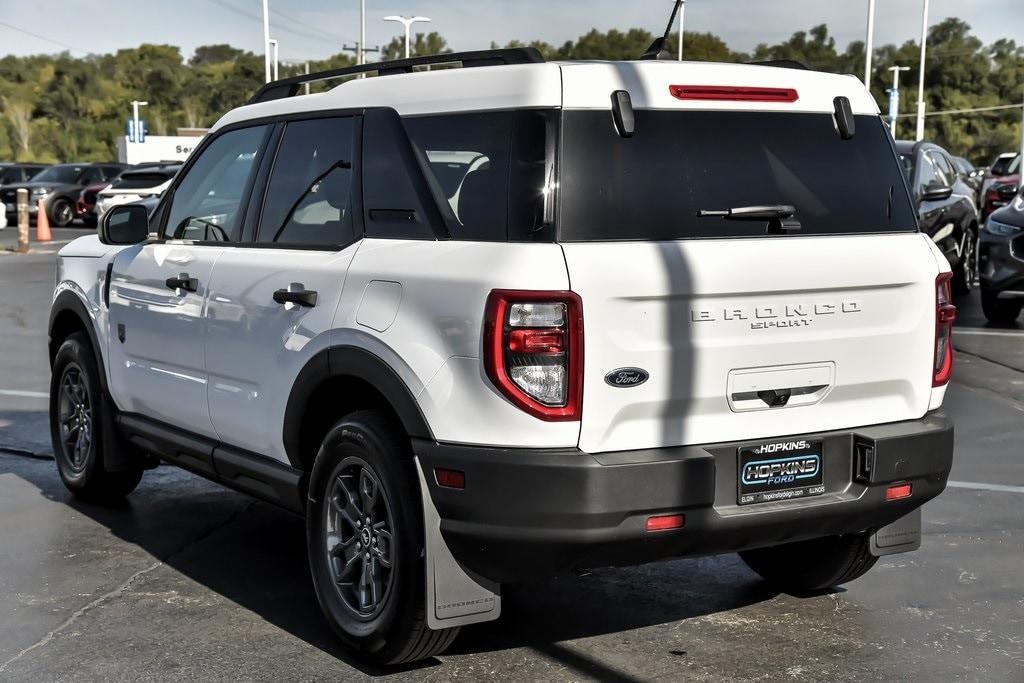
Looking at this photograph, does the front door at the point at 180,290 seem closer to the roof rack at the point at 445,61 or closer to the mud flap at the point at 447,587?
the roof rack at the point at 445,61

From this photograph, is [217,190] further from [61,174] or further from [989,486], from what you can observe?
[61,174]

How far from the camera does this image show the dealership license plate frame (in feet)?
13.8

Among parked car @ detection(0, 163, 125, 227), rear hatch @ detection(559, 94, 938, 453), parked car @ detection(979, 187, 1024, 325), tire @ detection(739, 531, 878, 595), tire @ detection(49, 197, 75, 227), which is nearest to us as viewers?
rear hatch @ detection(559, 94, 938, 453)

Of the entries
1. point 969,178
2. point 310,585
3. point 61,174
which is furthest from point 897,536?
point 61,174

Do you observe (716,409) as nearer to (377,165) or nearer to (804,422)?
(804,422)

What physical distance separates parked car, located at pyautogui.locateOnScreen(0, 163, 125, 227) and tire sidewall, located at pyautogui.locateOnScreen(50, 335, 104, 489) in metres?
29.3

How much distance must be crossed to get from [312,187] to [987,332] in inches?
403

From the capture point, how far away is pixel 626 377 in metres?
3.99

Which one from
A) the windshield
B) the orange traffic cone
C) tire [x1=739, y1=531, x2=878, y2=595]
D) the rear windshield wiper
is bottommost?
the orange traffic cone

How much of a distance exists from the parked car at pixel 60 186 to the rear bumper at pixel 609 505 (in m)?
32.8

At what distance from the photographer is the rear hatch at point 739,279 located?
4.00 metres

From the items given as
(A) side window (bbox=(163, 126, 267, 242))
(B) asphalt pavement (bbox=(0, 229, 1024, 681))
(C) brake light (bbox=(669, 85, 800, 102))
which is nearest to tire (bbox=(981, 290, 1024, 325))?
(B) asphalt pavement (bbox=(0, 229, 1024, 681))

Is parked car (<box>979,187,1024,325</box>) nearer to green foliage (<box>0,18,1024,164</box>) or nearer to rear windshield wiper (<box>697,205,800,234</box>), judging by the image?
rear windshield wiper (<box>697,205,800,234</box>)

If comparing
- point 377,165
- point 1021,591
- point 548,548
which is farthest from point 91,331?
point 1021,591
